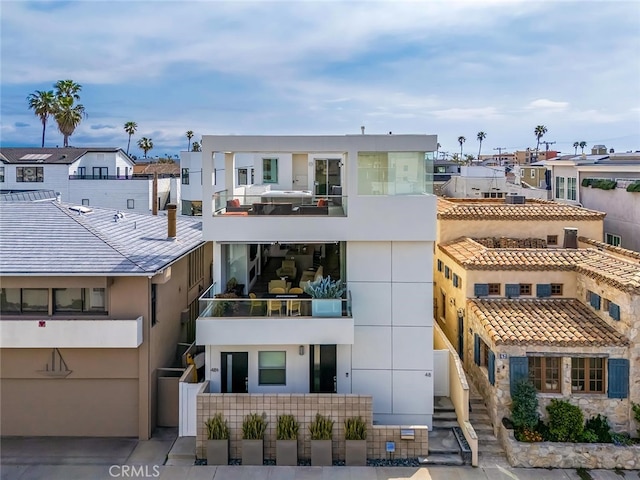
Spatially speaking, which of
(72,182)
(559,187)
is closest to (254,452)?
(559,187)

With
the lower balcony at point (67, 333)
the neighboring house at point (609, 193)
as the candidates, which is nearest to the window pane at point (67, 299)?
the lower balcony at point (67, 333)

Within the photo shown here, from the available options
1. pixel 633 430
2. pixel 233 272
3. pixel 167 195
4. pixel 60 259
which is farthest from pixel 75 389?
pixel 167 195

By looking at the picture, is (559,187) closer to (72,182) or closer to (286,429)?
(286,429)

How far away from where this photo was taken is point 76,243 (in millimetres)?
16266

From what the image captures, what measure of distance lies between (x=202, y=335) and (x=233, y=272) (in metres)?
2.85

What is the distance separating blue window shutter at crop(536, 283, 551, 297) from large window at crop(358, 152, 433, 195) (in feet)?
20.9

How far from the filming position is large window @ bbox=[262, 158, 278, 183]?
27.8 meters

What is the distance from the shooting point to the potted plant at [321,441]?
1424 cm

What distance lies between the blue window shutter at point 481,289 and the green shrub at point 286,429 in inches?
340

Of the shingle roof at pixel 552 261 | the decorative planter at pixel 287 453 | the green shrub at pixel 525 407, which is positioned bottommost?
the decorative planter at pixel 287 453

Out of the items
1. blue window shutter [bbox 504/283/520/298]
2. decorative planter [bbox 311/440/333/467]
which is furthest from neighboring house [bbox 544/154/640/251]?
decorative planter [bbox 311/440/333/467]

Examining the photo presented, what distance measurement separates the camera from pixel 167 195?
153ft

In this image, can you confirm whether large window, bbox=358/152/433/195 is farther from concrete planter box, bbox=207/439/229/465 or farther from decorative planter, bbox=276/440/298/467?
concrete planter box, bbox=207/439/229/465
